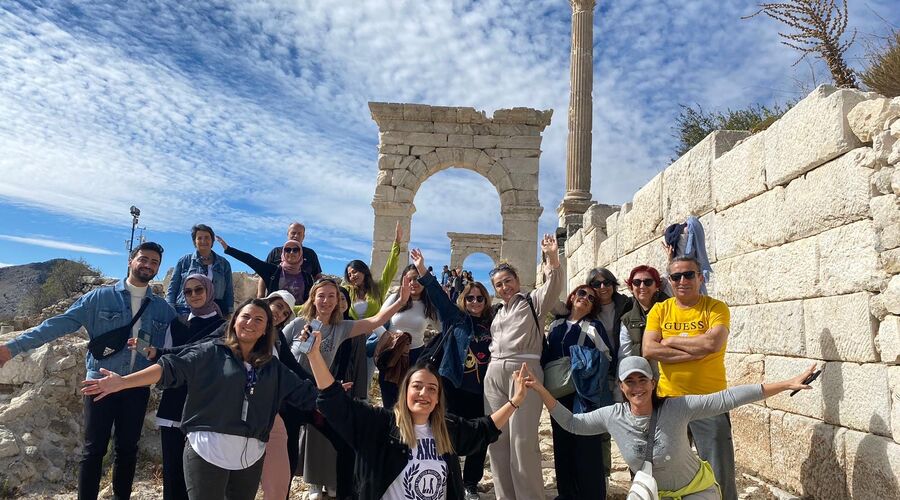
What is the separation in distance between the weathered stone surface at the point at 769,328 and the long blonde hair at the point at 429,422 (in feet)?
7.84

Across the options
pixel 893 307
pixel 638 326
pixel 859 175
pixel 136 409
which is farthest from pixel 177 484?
pixel 859 175

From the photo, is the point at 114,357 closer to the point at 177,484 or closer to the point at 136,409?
the point at 136,409

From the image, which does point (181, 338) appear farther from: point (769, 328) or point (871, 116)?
point (871, 116)

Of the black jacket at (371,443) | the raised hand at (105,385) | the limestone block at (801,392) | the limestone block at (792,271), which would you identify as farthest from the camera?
the limestone block at (792,271)

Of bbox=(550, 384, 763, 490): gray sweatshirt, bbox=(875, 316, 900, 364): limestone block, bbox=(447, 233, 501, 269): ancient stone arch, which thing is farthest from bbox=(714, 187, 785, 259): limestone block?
bbox=(447, 233, 501, 269): ancient stone arch

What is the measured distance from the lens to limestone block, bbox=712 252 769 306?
4215 millimetres

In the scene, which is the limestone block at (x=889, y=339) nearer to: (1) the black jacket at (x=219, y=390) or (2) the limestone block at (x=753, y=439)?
(2) the limestone block at (x=753, y=439)

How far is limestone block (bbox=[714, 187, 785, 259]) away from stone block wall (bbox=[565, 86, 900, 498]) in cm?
1

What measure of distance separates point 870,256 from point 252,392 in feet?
10.8

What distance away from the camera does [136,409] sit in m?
3.49

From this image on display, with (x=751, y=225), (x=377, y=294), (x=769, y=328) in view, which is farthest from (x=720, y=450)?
(x=377, y=294)

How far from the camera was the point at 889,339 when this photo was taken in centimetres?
293

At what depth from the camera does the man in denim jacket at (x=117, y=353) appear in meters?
3.37

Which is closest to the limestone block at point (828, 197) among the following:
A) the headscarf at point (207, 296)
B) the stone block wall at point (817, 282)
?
the stone block wall at point (817, 282)
